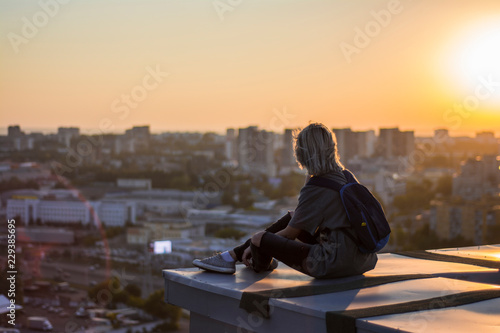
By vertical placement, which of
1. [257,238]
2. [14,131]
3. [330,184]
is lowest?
[257,238]

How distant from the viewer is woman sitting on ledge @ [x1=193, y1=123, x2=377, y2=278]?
170cm

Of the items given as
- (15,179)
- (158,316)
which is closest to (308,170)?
(158,316)

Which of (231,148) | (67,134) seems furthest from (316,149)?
(231,148)

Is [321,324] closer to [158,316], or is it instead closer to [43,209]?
[158,316]

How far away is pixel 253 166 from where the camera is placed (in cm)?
3609

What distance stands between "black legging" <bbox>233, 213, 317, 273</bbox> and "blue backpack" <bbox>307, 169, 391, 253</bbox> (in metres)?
0.15

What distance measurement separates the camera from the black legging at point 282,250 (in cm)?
174

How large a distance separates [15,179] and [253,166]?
48.0ft

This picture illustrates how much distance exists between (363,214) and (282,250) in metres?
0.24

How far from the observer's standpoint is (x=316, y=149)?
1732 millimetres

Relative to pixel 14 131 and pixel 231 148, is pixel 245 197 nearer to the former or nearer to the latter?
pixel 231 148

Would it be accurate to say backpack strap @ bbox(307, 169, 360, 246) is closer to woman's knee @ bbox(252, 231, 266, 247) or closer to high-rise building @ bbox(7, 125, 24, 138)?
woman's knee @ bbox(252, 231, 266, 247)

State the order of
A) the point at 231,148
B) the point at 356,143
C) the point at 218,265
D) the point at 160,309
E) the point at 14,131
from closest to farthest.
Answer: the point at 218,265 → the point at 160,309 → the point at 14,131 → the point at 356,143 → the point at 231,148

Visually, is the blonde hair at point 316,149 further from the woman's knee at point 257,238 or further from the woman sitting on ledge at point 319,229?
the woman's knee at point 257,238
